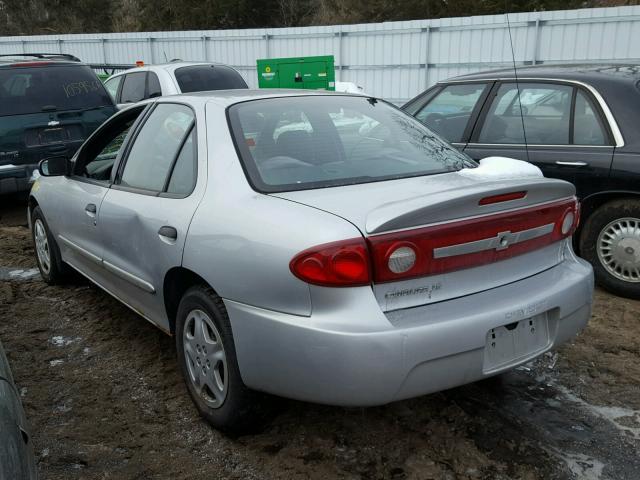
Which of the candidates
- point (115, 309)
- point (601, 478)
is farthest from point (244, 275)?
point (115, 309)

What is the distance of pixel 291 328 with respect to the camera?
96.7 inches

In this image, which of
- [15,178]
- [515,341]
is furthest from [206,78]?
[515,341]

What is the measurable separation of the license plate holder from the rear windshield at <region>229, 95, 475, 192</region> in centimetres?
86

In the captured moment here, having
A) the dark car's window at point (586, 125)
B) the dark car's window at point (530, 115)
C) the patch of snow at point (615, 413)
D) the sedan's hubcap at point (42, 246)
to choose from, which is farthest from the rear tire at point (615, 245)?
the sedan's hubcap at point (42, 246)

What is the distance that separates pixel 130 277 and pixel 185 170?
762 millimetres

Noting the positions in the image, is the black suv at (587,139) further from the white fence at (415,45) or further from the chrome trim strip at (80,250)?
the white fence at (415,45)

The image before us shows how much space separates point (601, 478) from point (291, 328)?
1.43 metres

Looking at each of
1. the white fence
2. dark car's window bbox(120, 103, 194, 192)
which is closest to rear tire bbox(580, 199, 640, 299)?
dark car's window bbox(120, 103, 194, 192)

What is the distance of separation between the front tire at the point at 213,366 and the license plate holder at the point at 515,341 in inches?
40.3

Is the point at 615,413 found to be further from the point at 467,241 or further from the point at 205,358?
the point at 205,358

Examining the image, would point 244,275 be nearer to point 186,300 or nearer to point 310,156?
point 186,300

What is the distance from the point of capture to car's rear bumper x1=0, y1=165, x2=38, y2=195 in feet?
23.5

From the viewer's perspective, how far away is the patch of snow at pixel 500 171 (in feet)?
9.89

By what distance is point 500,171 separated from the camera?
3.09 m
